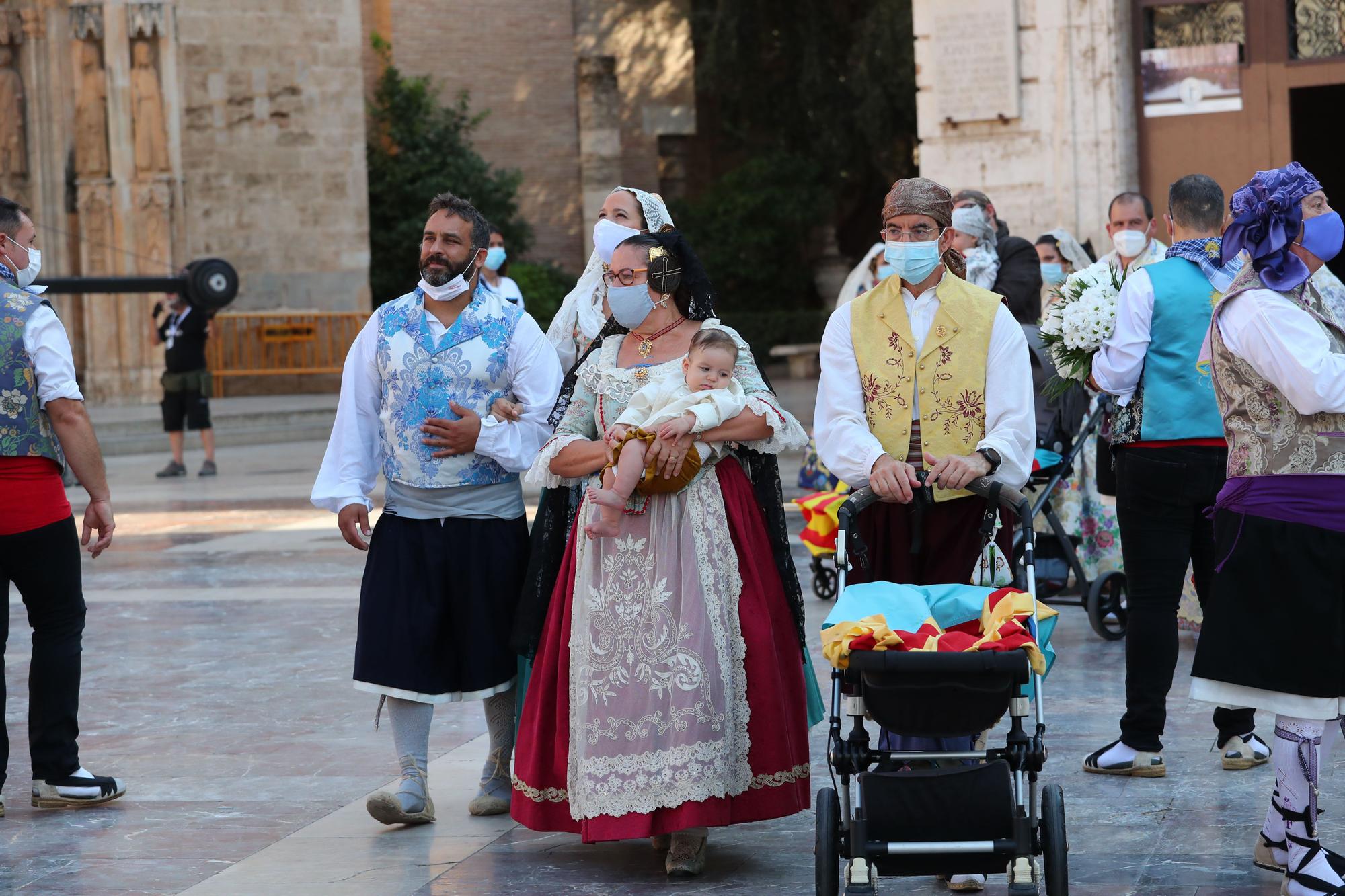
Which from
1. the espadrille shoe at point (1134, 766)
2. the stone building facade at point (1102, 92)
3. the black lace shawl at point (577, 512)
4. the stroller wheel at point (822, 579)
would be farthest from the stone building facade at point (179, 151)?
the espadrille shoe at point (1134, 766)

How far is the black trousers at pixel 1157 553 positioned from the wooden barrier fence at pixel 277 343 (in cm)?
2051

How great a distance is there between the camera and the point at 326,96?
88.1 feet

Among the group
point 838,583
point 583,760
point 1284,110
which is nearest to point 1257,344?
point 838,583

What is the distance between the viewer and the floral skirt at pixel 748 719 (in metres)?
4.93

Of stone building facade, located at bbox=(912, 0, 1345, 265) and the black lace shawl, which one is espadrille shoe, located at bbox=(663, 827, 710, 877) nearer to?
the black lace shawl

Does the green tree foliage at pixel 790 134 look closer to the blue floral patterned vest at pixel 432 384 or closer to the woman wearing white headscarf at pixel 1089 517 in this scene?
the woman wearing white headscarf at pixel 1089 517

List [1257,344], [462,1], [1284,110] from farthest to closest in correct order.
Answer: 1. [462,1]
2. [1284,110]
3. [1257,344]

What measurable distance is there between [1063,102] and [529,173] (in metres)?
21.6

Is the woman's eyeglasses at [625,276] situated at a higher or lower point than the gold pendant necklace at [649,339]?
higher

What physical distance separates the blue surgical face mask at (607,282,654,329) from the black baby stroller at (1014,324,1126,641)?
11.0 ft

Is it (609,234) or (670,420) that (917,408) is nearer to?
(670,420)

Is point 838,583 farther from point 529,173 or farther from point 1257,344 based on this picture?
point 529,173

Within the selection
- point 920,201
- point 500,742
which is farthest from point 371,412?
point 920,201

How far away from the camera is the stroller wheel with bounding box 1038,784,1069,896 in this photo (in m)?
4.27
